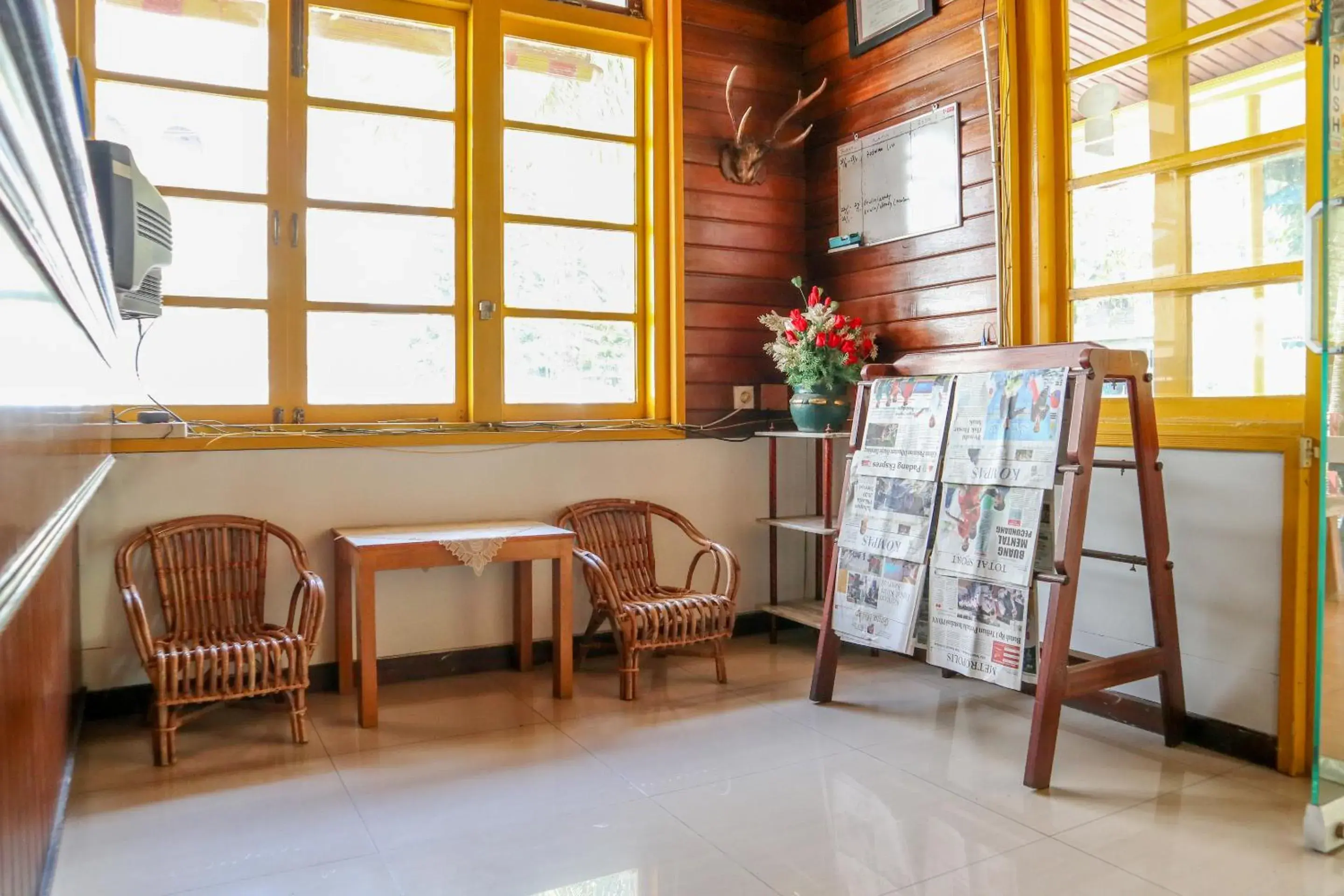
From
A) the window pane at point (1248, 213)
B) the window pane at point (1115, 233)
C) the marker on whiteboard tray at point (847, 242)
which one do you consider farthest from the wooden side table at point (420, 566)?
the window pane at point (1248, 213)

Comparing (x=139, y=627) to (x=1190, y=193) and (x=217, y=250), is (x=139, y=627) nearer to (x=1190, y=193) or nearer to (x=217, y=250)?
(x=217, y=250)

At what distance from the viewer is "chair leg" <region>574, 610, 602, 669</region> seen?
12.9ft

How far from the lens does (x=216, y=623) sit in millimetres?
3385

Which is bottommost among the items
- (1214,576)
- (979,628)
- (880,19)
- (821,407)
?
(979,628)

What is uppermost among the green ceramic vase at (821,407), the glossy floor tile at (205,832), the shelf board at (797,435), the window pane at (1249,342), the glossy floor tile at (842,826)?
the window pane at (1249,342)

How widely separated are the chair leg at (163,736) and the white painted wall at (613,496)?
0.60 m

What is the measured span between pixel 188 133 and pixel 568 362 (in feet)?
5.61

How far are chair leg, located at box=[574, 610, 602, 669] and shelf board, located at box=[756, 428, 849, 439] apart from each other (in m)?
1.13

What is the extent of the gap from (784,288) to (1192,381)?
6.77 feet

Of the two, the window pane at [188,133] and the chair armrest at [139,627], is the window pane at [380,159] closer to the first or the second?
the window pane at [188,133]

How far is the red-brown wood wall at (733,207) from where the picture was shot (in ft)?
14.4

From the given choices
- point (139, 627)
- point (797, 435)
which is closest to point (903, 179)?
point (797, 435)

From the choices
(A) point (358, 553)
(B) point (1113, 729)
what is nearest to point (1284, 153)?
(B) point (1113, 729)

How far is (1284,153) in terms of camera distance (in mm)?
2795
